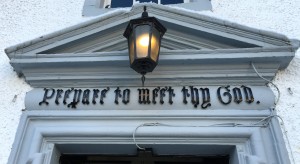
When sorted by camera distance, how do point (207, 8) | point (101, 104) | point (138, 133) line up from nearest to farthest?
1. point (138, 133)
2. point (101, 104)
3. point (207, 8)

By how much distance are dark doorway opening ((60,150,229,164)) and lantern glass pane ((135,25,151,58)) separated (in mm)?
949

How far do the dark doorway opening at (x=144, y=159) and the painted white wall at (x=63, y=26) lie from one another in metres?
0.62

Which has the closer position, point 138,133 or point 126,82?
point 138,133

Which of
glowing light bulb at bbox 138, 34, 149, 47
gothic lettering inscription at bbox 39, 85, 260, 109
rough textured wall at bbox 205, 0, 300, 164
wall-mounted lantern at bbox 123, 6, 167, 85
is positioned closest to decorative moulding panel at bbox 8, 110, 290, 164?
gothic lettering inscription at bbox 39, 85, 260, 109

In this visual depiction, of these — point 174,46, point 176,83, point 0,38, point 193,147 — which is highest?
point 0,38

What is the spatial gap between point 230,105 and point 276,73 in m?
0.62

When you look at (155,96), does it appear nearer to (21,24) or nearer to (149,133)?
(149,133)

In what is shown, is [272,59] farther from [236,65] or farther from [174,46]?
[174,46]

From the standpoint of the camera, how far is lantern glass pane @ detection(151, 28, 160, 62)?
2.86 meters

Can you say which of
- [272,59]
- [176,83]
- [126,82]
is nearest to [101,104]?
[126,82]

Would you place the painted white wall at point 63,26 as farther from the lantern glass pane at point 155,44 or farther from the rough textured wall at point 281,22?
the lantern glass pane at point 155,44

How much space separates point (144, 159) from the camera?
3805mm

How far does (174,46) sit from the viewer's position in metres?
3.47

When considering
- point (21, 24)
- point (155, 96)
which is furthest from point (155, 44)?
point (21, 24)
